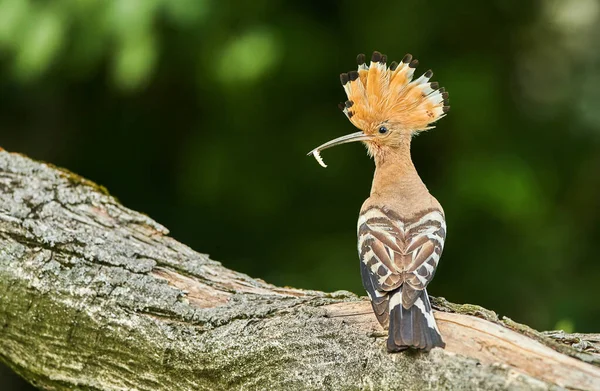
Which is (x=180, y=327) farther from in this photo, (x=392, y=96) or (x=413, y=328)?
(x=392, y=96)

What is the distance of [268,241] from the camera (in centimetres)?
570

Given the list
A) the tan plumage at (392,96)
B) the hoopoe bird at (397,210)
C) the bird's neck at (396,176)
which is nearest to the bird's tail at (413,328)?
the hoopoe bird at (397,210)

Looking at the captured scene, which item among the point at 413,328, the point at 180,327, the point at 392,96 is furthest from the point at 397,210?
the point at 180,327

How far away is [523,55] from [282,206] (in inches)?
82.1

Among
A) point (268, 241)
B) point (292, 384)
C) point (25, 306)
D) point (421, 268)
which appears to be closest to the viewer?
point (292, 384)

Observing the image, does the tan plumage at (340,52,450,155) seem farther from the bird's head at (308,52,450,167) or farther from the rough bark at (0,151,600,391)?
the rough bark at (0,151,600,391)

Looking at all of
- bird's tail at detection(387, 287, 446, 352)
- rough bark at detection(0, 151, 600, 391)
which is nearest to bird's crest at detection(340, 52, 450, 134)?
rough bark at detection(0, 151, 600, 391)

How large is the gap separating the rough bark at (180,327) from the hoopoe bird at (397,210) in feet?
0.28

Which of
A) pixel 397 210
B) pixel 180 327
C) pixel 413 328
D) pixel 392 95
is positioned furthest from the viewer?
pixel 392 95

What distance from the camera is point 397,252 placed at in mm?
3029

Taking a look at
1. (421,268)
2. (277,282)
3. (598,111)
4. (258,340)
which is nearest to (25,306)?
(258,340)

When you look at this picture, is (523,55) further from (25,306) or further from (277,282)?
(25,306)

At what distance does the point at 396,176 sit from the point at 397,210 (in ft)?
1.56

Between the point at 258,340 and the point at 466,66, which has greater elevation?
the point at 466,66
